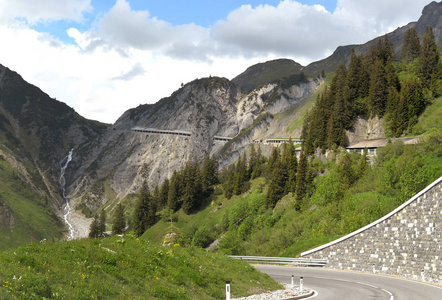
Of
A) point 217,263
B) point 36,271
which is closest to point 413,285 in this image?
point 217,263

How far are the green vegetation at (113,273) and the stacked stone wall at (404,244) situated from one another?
12.1m

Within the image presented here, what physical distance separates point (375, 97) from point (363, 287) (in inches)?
1884

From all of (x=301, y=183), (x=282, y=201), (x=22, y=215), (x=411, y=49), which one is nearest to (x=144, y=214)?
(x=282, y=201)

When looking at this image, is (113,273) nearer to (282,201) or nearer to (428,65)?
(282,201)

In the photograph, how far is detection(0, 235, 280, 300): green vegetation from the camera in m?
10.2

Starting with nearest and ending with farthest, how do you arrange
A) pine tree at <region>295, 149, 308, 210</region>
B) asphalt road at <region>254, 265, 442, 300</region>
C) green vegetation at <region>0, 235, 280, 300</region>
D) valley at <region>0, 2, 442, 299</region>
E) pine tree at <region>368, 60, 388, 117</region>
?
green vegetation at <region>0, 235, 280, 300</region> < valley at <region>0, 2, 442, 299</region> < asphalt road at <region>254, 265, 442, 300</region> < pine tree at <region>295, 149, 308, 210</region> < pine tree at <region>368, 60, 388, 117</region>

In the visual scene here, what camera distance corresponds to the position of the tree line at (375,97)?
56.9 m

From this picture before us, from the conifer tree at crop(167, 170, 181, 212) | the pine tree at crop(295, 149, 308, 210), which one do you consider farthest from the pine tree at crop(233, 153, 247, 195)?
the pine tree at crop(295, 149, 308, 210)

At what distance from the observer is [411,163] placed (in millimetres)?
42281

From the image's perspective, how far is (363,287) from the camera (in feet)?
68.5

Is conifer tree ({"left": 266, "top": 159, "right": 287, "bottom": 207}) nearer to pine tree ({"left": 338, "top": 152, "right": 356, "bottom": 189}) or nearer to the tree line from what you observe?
the tree line

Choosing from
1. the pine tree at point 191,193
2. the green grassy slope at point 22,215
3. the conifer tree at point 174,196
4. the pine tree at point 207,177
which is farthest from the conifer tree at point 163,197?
the green grassy slope at point 22,215

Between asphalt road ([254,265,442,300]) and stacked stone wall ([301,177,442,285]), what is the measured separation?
4.70ft

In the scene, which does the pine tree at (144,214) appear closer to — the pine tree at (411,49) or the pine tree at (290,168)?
the pine tree at (290,168)
